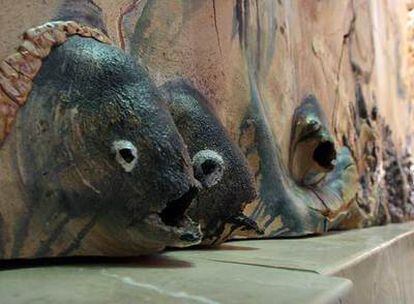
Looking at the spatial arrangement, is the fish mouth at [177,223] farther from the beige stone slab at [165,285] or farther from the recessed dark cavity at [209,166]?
the recessed dark cavity at [209,166]

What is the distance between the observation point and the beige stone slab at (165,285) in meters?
0.54

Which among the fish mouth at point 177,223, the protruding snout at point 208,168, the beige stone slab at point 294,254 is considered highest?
the protruding snout at point 208,168

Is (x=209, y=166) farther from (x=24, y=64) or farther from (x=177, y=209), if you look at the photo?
(x=24, y=64)

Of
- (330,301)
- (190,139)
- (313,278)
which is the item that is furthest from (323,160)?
(330,301)

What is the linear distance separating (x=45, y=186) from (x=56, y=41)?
0.70 ft

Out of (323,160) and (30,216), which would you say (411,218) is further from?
(30,216)

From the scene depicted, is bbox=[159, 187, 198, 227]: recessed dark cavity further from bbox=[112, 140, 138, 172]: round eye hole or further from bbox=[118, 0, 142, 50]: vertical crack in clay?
bbox=[118, 0, 142, 50]: vertical crack in clay

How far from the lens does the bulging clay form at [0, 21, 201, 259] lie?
0.73 metres

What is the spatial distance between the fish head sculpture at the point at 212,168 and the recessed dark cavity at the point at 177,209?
0.14 m

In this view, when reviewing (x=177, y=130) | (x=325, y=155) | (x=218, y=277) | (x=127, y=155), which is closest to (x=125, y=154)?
(x=127, y=155)

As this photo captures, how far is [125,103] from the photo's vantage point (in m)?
0.75

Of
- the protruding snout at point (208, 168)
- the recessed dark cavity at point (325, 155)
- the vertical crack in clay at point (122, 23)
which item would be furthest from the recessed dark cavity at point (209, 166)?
the recessed dark cavity at point (325, 155)

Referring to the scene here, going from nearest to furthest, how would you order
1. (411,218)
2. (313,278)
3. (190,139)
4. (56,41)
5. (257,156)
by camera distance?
(313,278) < (56,41) < (190,139) < (257,156) < (411,218)

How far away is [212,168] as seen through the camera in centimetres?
95
